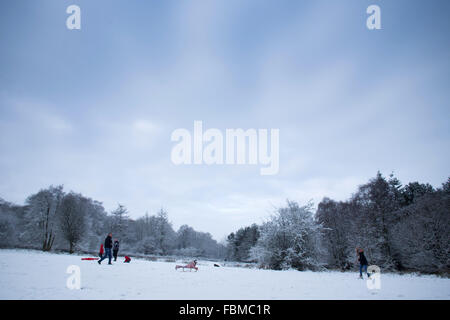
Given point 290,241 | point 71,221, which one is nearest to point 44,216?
point 71,221

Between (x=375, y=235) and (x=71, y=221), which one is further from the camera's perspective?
(x=71, y=221)

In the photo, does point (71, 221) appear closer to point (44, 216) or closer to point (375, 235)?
point (44, 216)

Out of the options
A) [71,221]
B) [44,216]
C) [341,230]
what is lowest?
[341,230]

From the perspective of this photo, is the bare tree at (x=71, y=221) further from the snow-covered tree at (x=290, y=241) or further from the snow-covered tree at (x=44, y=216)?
the snow-covered tree at (x=290, y=241)

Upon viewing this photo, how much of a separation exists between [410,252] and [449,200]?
6.24 m

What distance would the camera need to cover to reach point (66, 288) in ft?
23.1

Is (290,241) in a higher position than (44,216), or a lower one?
lower

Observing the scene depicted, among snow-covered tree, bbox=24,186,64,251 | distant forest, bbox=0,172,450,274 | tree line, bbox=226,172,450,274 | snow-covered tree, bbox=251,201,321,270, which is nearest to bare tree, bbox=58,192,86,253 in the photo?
distant forest, bbox=0,172,450,274

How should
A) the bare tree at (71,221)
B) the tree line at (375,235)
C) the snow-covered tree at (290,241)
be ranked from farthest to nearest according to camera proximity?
the bare tree at (71,221)
the tree line at (375,235)
the snow-covered tree at (290,241)

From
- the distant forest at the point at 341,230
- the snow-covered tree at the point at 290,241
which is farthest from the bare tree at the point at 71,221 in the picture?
the snow-covered tree at the point at 290,241

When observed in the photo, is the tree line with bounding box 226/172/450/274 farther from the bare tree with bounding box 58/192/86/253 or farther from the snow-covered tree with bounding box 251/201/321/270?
the bare tree with bounding box 58/192/86/253
